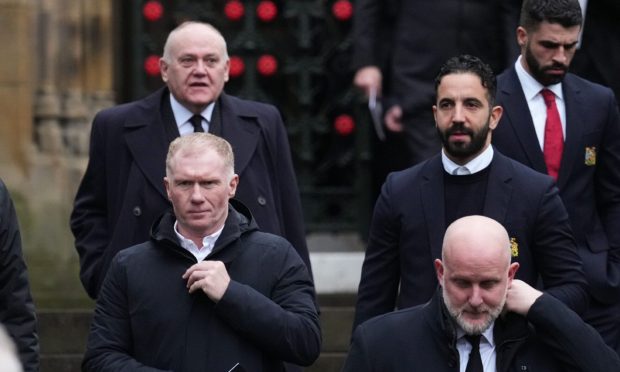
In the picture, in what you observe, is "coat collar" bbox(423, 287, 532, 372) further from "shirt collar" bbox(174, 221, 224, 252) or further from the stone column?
the stone column

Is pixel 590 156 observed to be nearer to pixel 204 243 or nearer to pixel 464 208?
pixel 464 208

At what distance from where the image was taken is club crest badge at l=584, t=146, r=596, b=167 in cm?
807

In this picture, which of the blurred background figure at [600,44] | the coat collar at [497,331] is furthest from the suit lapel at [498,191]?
the blurred background figure at [600,44]

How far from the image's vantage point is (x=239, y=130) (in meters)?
8.17

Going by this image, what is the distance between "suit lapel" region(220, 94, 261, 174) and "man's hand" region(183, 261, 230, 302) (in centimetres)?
134

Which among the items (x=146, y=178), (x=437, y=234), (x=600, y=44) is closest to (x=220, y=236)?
(x=437, y=234)

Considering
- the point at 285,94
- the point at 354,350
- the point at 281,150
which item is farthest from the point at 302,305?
the point at 285,94

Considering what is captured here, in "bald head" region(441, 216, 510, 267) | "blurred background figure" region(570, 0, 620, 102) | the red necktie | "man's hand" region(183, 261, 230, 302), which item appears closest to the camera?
"bald head" region(441, 216, 510, 267)

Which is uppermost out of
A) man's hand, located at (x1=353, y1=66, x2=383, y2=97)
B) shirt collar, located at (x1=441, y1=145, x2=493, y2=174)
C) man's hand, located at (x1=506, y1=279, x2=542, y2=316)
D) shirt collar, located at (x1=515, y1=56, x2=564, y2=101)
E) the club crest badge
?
shirt collar, located at (x1=515, y1=56, x2=564, y2=101)

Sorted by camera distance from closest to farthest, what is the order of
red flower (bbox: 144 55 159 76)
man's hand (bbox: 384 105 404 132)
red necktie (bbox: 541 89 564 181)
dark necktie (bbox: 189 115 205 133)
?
red necktie (bbox: 541 89 564 181) < dark necktie (bbox: 189 115 205 133) < man's hand (bbox: 384 105 404 132) < red flower (bbox: 144 55 159 76)

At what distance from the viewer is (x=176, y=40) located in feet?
26.7

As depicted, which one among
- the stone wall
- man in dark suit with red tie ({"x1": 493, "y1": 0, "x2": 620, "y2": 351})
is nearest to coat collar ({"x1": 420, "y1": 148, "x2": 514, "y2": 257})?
man in dark suit with red tie ({"x1": 493, "y1": 0, "x2": 620, "y2": 351})

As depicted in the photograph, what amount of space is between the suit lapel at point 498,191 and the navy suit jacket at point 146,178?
1.05m

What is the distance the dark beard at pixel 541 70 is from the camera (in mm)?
7980
